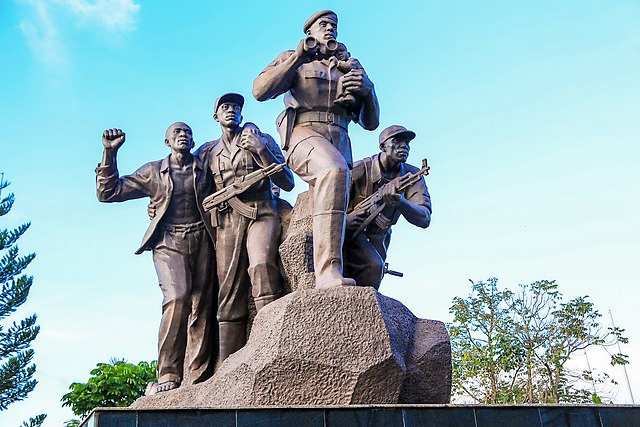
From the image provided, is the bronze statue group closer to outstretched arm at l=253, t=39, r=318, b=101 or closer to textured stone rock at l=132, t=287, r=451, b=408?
outstretched arm at l=253, t=39, r=318, b=101

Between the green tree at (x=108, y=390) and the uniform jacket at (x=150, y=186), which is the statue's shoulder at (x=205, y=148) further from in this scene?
the green tree at (x=108, y=390)

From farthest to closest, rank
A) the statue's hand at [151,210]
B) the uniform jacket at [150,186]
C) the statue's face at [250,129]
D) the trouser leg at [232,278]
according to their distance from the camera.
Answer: the statue's hand at [151,210] < the uniform jacket at [150,186] < the statue's face at [250,129] < the trouser leg at [232,278]

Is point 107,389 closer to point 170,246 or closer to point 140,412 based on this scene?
point 170,246

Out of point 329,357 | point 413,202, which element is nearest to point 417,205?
point 413,202

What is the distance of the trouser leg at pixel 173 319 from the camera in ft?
21.8

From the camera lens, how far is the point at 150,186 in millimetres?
7059

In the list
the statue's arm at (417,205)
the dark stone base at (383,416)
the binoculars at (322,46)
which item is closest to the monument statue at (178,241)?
the binoculars at (322,46)

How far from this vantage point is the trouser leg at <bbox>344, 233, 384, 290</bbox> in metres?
6.27

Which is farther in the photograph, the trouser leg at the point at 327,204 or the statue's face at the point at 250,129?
the statue's face at the point at 250,129

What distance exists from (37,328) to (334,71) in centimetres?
1278

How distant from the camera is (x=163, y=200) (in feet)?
22.9

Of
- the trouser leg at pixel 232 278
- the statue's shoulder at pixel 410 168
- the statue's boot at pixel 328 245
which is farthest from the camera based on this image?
the statue's shoulder at pixel 410 168

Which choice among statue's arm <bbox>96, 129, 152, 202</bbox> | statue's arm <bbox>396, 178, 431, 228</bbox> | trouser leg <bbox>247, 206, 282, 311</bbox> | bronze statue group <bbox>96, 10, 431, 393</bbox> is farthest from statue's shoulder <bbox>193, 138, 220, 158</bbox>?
statue's arm <bbox>396, 178, 431, 228</bbox>

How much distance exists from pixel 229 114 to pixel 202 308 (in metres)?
1.83
